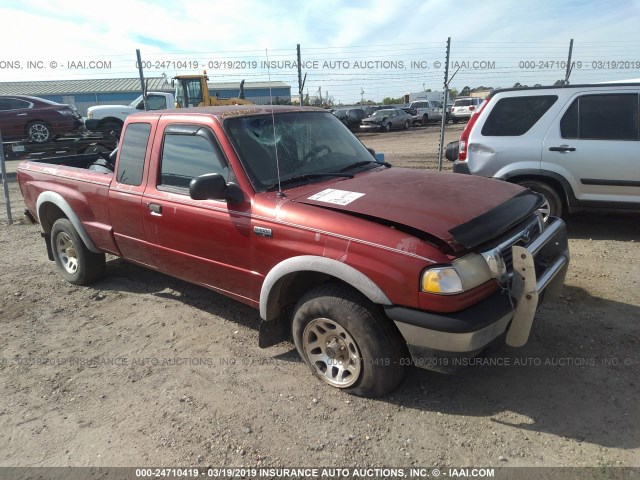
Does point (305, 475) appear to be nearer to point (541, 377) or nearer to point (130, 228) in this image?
point (541, 377)

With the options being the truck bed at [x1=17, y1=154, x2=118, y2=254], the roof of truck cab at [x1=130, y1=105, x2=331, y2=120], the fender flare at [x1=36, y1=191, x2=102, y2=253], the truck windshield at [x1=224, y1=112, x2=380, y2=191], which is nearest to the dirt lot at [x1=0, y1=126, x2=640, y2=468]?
the fender flare at [x1=36, y1=191, x2=102, y2=253]

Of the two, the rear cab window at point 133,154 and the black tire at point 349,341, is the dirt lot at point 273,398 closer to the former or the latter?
the black tire at point 349,341

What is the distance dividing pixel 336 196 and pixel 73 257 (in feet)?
11.6

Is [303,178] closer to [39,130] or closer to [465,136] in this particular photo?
[465,136]

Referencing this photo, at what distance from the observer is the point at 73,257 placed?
5.06 meters

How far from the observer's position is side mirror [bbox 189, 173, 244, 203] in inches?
116

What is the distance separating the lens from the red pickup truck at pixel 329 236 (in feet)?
8.25

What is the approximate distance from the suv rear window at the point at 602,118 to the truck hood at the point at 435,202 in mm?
2670

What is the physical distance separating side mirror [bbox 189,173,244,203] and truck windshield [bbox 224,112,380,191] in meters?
0.16

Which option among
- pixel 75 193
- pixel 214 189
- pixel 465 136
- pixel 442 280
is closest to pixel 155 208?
pixel 214 189

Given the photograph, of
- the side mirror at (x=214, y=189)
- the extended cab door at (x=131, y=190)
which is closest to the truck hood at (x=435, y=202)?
the side mirror at (x=214, y=189)

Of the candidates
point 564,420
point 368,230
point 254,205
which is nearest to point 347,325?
point 368,230

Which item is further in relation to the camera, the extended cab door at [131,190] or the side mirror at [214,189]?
the extended cab door at [131,190]

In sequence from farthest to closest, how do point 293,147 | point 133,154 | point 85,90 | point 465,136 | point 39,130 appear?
point 85,90
point 39,130
point 465,136
point 133,154
point 293,147
